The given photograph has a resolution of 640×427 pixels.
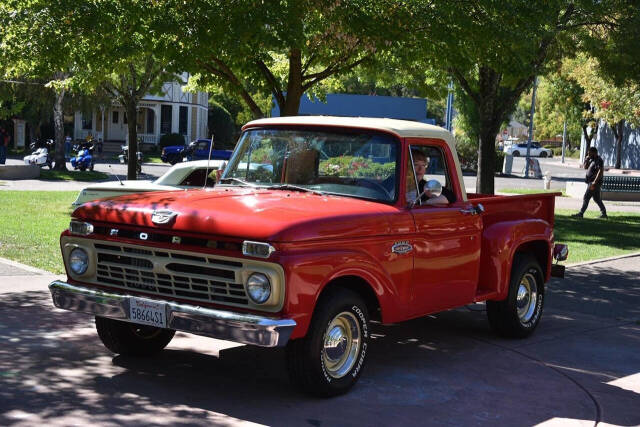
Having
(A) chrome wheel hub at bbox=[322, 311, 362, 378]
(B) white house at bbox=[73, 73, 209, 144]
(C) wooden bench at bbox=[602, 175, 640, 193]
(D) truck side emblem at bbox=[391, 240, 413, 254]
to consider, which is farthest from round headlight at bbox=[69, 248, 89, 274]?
(B) white house at bbox=[73, 73, 209, 144]

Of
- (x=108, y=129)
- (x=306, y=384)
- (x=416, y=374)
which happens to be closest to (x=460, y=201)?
(x=416, y=374)

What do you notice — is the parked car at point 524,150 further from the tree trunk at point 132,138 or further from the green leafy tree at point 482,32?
the green leafy tree at point 482,32

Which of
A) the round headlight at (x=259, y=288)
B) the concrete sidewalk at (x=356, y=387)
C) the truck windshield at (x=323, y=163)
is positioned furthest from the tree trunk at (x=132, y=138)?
the round headlight at (x=259, y=288)

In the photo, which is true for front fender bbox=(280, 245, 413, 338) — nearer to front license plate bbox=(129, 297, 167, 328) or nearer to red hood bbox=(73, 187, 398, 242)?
red hood bbox=(73, 187, 398, 242)

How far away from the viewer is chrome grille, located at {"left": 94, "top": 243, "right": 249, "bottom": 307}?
602 cm

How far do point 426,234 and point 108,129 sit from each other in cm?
5464

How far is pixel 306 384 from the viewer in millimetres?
6254

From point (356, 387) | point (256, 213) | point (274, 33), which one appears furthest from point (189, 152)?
point (256, 213)

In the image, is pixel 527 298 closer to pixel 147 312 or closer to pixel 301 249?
pixel 301 249

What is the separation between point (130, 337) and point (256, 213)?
1.90m

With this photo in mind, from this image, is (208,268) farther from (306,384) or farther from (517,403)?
(517,403)

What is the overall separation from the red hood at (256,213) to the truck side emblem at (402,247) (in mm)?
180

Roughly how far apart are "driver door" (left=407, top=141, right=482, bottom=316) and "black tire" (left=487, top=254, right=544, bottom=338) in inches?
31.2

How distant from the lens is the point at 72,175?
32.4 meters
